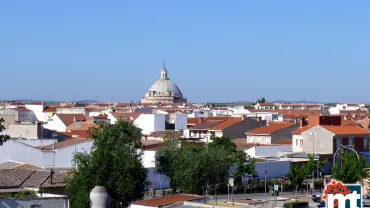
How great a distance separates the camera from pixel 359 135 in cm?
6456

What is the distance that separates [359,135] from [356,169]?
2067 centimetres

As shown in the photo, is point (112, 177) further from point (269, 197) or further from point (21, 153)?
point (21, 153)

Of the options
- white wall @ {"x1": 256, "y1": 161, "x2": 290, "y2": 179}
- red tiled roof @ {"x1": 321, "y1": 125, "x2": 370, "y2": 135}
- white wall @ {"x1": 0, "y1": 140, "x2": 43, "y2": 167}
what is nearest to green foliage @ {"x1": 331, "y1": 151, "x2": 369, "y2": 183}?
white wall @ {"x1": 256, "y1": 161, "x2": 290, "y2": 179}

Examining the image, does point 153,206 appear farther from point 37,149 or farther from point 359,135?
point 359,135

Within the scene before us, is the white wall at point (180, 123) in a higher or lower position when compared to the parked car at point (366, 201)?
higher

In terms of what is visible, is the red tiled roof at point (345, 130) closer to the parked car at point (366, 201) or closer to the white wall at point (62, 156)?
the white wall at point (62, 156)

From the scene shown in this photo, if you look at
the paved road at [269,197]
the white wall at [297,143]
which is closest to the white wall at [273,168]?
the paved road at [269,197]

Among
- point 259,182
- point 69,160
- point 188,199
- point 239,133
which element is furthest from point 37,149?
point 239,133

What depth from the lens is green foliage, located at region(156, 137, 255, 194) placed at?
4638cm

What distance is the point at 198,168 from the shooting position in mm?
46344

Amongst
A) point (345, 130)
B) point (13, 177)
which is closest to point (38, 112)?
point (345, 130)

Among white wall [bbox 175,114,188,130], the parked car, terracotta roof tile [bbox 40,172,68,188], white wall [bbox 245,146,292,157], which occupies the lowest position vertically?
the parked car

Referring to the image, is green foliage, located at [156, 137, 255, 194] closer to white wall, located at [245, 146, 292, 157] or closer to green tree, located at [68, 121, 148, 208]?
green tree, located at [68, 121, 148, 208]

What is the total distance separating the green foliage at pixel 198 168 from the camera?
152 ft
